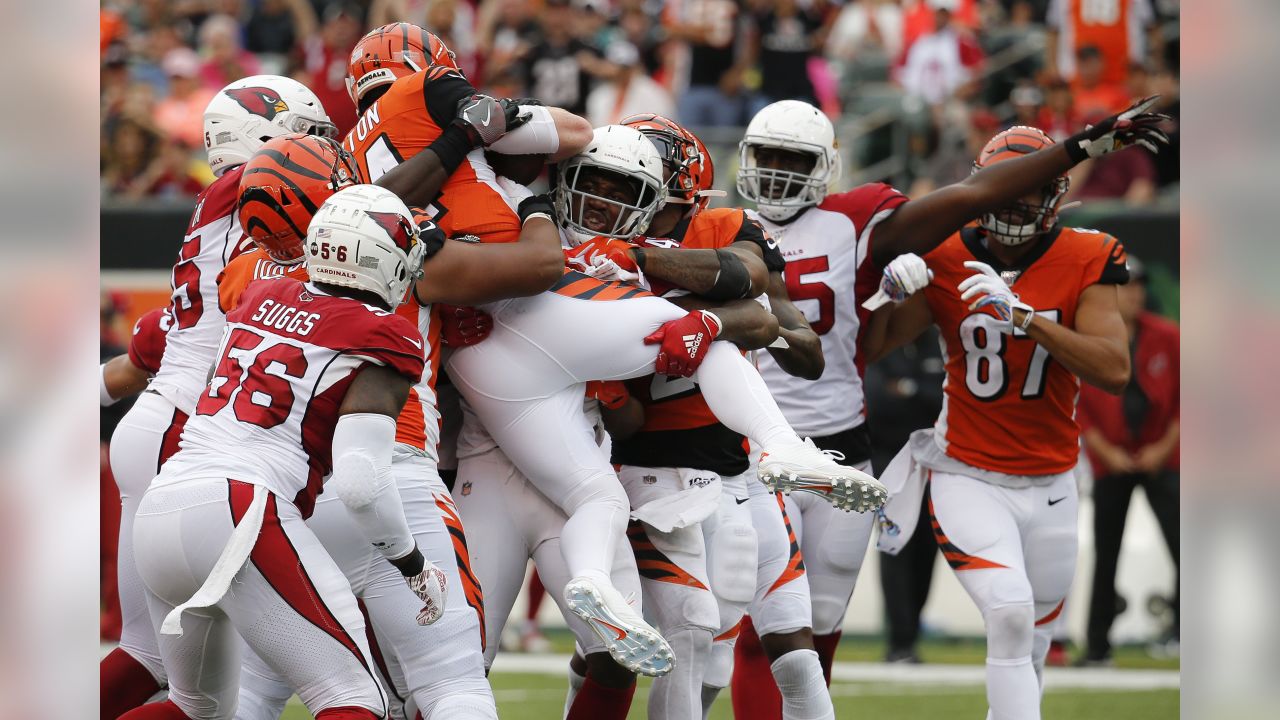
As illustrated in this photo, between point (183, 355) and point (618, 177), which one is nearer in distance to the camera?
point (618, 177)

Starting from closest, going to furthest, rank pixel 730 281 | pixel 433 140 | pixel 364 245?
pixel 364 245 < pixel 433 140 < pixel 730 281

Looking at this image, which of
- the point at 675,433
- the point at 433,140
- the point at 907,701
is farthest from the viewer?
the point at 907,701

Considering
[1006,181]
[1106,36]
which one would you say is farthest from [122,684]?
[1106,36]

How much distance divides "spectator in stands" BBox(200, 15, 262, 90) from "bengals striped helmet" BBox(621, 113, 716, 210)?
857cm

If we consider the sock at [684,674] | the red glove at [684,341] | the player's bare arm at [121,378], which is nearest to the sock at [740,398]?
the red glove at [684,341]

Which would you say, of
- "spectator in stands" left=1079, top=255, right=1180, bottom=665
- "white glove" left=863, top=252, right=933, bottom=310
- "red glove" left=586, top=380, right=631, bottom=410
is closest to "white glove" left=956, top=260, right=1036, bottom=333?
"white glove" left=863, top=252, right=933, bottom=310

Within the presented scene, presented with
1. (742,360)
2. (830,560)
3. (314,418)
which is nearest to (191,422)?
(314,418)

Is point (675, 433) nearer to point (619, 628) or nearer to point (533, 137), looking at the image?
point (619, 628)

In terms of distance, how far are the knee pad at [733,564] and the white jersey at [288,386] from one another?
1400 mm

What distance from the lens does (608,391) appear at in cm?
468

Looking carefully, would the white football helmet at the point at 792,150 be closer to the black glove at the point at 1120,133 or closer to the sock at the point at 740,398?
the black glove at the point at 1120,133

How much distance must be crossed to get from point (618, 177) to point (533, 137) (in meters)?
0.35

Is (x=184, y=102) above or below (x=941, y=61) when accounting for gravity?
below
